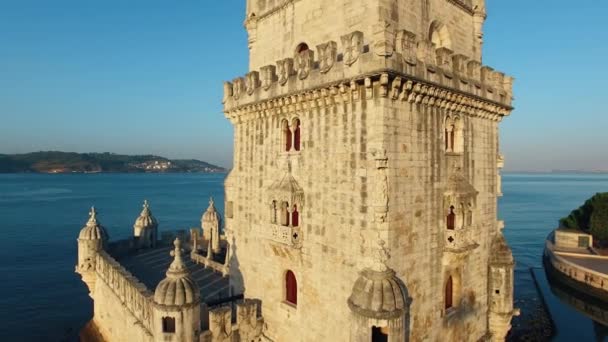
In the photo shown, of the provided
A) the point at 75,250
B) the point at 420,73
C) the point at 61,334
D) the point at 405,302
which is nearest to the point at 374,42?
the point at 420,73

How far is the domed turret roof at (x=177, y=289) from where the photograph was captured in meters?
14.5

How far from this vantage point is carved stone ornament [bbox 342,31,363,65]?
39.8 ft

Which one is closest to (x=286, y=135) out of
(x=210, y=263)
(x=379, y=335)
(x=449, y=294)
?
(x=379, y=335)

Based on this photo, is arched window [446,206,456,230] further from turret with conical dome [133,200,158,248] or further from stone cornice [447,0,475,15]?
turret with conical dome [133,200,158,248]

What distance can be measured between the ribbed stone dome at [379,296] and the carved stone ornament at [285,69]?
8.20 meters

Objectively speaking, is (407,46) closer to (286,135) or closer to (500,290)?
(286,135)

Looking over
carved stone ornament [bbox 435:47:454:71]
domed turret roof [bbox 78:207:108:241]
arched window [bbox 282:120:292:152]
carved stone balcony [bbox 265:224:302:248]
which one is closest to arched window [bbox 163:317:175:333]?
carved stone balcony [bbox 265:224:302:248]

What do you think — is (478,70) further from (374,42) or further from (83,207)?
(83,207)

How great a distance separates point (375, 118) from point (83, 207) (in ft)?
393

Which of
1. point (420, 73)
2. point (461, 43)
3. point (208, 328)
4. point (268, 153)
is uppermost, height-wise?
point (461, 43)

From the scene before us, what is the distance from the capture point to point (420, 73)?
12711 mm

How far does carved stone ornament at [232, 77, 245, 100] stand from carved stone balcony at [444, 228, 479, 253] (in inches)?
443

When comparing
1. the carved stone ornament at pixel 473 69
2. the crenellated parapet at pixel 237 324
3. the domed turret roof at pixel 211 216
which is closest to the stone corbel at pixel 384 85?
the carved stone ornament at pixel 473 69

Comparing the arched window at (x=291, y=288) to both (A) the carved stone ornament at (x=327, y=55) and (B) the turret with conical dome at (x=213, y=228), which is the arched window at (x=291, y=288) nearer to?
(A) the carved stone ornament at (x=327, y=55)
